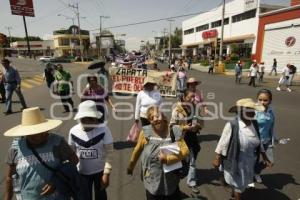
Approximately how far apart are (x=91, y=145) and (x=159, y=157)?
80 centimetres

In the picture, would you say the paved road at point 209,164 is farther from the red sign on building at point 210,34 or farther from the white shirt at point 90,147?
the red sign on building at point 210,34

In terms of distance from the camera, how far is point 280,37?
27984 millimetres

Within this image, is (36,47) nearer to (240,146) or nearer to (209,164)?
(209,164)

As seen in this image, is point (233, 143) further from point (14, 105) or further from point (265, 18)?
point (265, 18)

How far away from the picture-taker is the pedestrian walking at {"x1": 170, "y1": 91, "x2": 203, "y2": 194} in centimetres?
441

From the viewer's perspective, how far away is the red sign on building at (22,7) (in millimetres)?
46344

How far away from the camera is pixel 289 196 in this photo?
4.52 meters

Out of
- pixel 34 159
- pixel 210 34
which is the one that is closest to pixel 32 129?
pixel 34 159

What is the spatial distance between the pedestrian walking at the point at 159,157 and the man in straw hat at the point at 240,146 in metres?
0.89

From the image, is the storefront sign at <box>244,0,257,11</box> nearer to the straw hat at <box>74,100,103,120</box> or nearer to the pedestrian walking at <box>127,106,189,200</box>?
the pedestrian walking at <box>127,106,189,200</box>

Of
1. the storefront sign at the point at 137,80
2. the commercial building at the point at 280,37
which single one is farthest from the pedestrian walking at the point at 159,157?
the commercial building at the point at 280,37

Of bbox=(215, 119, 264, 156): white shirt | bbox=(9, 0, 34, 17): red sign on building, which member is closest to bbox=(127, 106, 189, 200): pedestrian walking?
bbox=(215, 119, 264, 156): white shirt

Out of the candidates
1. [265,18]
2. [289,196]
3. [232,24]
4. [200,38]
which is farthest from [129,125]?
[200,38]

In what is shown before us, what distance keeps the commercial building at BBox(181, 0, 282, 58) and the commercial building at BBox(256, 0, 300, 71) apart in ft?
9.08
